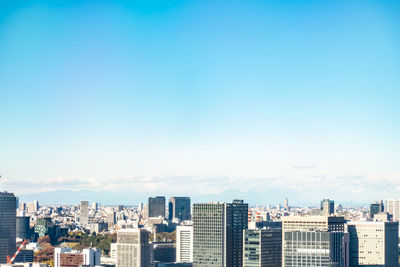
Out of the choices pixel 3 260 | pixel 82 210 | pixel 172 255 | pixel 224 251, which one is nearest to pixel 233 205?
pixel 224 251

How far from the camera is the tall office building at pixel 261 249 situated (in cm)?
2433

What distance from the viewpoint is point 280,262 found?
24.6 metres

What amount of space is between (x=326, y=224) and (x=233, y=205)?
349 centimetres

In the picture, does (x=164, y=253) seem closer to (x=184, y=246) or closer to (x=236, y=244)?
(x=184, y=246)

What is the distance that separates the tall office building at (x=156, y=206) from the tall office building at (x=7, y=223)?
92.9ft

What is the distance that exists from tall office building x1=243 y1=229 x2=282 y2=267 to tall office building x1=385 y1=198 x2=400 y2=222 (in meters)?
27.1

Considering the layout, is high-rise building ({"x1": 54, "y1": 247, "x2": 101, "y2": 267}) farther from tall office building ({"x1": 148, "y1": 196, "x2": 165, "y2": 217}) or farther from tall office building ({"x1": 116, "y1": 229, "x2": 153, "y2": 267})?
tall office building ({"x1": 148, "y1": 196, "x2": 165, "y2": 217})

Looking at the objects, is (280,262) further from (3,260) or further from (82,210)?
(82,210)

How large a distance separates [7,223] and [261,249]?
1788cm

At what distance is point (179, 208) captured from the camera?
213ft

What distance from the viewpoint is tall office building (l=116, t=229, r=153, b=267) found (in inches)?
1077

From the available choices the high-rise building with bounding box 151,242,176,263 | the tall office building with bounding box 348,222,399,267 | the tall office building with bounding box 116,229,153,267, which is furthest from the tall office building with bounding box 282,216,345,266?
the high-rise building with bounding box 151,242,176,263

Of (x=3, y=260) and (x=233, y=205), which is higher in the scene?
(x=233, y=205)

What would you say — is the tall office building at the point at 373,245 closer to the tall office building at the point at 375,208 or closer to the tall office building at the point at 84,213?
the tall office building at the point at 375,208
